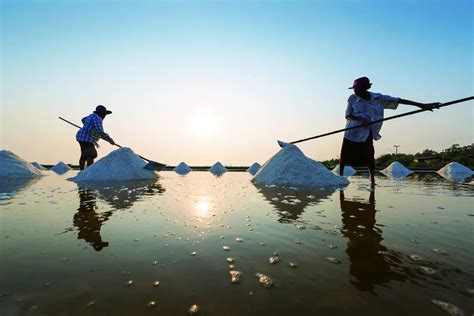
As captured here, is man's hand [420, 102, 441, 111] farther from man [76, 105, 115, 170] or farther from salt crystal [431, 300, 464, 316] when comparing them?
man [76, 105, 115, 170]

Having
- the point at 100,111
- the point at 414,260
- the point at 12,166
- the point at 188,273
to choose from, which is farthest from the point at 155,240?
the point at 12,166

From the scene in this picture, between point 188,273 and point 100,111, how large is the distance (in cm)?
903

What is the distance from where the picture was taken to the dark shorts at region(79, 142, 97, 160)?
351 inches

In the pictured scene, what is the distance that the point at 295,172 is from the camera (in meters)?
6.83

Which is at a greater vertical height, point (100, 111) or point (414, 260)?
point (100, 111)

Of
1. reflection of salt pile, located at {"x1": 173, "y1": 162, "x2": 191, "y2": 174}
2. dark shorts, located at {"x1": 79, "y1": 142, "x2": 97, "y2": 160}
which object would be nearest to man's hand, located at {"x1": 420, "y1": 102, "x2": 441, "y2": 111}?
dark shorts, located at {"x1": 79, "y1": 142, "x2": 97, "y2": 160}

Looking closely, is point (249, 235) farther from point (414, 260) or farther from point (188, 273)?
point (414, 260)

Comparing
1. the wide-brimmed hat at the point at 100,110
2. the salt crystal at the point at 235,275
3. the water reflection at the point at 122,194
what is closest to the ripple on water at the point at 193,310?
the salt crystal at the point at 235,275

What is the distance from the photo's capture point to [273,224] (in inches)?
94.7

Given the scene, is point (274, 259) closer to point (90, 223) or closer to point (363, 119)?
point (90, 223)

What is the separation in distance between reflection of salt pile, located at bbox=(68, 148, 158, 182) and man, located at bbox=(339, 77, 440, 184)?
5888 mm

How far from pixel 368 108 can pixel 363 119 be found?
1.10 feet

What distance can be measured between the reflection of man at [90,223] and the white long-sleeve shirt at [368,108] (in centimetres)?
558

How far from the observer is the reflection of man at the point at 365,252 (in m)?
1.25
